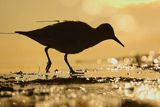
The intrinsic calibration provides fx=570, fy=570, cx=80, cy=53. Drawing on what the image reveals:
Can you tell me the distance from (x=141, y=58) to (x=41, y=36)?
8738mm

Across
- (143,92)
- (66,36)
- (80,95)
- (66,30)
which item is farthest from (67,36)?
(80,95)

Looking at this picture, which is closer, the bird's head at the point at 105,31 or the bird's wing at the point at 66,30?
the bird's wing at the point at 66,30

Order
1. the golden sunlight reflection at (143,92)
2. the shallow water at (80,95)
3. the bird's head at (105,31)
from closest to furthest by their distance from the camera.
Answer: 1. the shallow water at (80,95)
2. the golden sunlight reflection at (143,92)
3. the bird's head at (105,31)

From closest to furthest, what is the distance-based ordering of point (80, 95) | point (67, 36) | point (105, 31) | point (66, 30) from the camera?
point (80, 95)
point (66, 30)
point (67, 36)
point (105, 31)

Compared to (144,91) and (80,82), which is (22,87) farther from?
(144,91)

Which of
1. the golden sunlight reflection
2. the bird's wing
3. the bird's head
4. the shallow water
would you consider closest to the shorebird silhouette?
the bird's wing

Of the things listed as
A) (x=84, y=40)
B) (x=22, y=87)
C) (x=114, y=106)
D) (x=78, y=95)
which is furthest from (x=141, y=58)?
(x=114, y=106)

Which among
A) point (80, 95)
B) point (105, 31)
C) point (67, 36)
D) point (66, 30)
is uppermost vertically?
point (105, 31)

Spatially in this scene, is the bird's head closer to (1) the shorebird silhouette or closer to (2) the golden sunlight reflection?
(1) the shorebird silhouette

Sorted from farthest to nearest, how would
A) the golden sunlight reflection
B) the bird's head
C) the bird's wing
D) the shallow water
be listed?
the bird's head < the bird's wing < the golden sunlight reflection < the shallow water

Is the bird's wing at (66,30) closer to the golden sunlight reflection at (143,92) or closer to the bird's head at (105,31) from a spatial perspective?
the bird's head at (105,31)

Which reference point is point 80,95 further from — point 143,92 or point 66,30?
point 66,30

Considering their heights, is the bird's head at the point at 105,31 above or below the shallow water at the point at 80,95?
above

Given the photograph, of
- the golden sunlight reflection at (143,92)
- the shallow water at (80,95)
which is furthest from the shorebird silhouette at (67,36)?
the golden sunlight reflection at (143,92)
